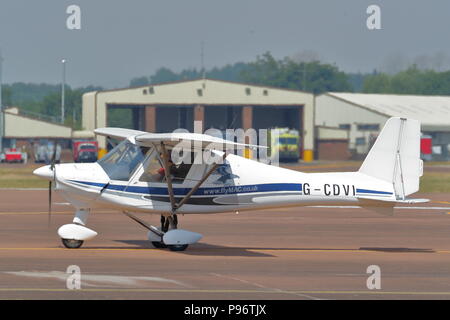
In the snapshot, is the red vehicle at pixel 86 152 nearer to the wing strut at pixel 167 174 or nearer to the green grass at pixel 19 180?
Answer: the green grass at pixel 19 180

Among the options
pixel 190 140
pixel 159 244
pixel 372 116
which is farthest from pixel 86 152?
pixel 190 140

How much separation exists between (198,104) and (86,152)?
1157 cm

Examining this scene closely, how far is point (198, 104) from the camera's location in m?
77.2

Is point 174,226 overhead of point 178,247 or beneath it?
overhead

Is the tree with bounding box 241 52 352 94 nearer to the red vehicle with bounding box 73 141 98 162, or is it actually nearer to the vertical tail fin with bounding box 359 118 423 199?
the red vehicle with bounding box 73 141 98 162

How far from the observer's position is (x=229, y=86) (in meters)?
78.4

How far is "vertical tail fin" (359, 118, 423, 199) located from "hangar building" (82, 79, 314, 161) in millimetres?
57627

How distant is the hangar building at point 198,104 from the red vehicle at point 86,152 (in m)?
2.51

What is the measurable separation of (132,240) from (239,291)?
675 cm

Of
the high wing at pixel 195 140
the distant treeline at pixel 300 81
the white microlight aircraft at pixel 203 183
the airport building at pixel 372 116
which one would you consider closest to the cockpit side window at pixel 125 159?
the white microlight aircraft at pixel 203 183

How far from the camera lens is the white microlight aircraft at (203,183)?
1672cm

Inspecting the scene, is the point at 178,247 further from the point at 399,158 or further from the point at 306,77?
the point at 306,77

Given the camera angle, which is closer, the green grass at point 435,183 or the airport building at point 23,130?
the green grass at point 435,183

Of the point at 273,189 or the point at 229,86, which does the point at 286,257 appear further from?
the point at 229,86
